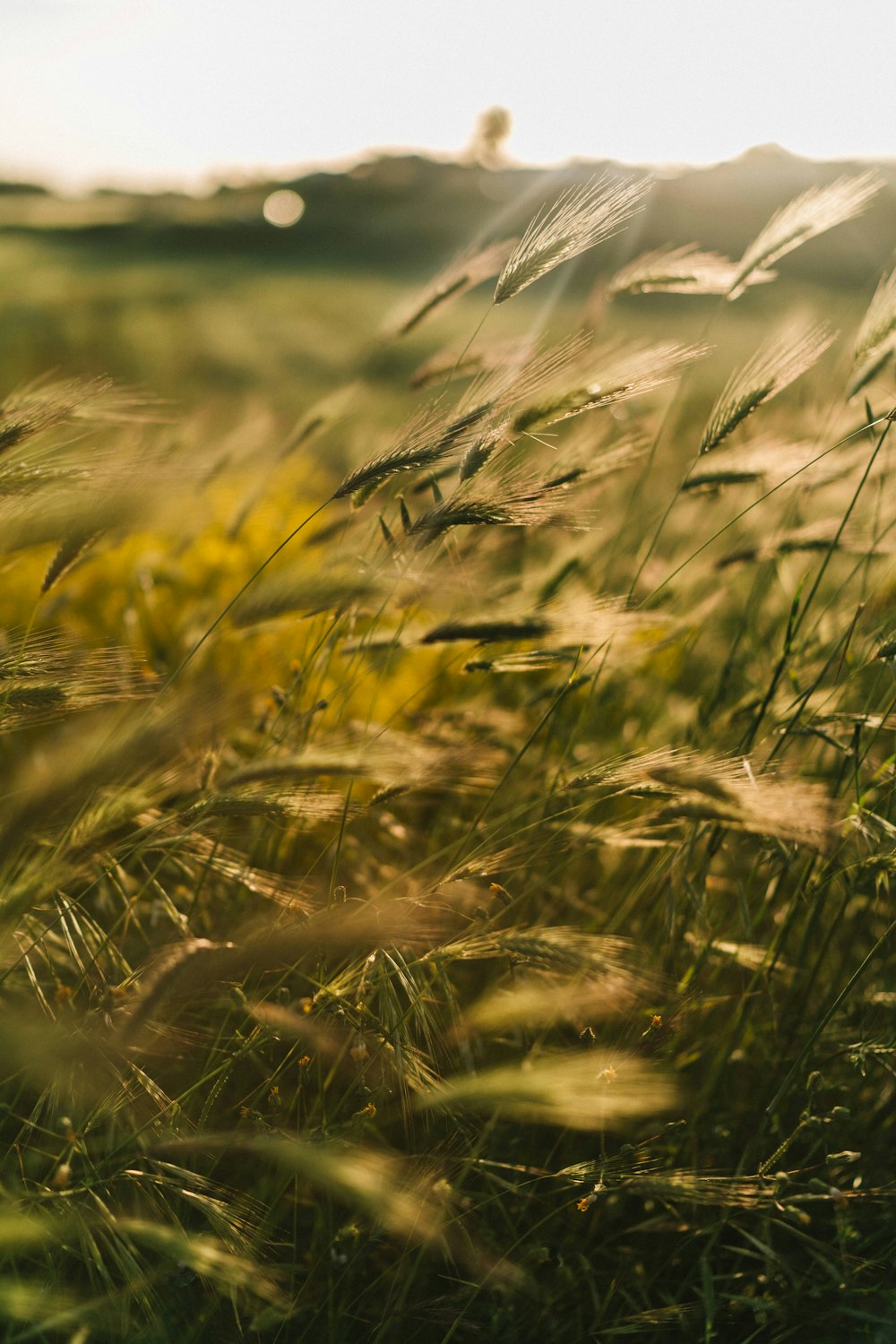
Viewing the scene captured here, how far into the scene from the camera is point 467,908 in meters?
1.15

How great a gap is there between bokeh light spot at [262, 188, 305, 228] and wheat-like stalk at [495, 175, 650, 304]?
12043 mm

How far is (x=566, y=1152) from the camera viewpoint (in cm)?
128

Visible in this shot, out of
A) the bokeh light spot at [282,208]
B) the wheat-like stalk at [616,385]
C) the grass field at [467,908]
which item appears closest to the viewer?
the grass field at [467,908]

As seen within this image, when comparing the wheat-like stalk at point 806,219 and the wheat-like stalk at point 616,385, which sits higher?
the wheat-like stalk at point 806,219

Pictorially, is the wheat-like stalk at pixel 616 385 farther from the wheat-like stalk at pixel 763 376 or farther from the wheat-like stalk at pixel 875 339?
the wheat-like stalk at pixel 875 339

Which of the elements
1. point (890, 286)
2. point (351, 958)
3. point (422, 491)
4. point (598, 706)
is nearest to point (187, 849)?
point (351, 958)

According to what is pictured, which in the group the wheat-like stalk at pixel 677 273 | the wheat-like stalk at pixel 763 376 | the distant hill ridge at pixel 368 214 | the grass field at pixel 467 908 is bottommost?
the grass field at pixel 467 908

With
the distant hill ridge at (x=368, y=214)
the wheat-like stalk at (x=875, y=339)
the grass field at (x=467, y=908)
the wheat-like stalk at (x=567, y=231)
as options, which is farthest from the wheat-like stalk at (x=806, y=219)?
the distant hill ridge at (x=368, y=214)

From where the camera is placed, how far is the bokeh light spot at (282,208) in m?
11.8

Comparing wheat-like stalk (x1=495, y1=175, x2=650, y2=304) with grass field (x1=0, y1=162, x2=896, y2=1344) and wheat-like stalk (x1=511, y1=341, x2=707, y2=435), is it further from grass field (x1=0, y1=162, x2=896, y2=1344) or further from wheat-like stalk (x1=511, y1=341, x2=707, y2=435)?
wheat-like stalk (x1=511, y1=341, x2=707, y2=435)

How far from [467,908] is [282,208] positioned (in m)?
12.6

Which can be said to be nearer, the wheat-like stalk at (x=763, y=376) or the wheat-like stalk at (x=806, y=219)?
the wheat-like stalk at (x=763, y=376)

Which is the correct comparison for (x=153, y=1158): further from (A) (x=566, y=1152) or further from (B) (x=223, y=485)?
(B) (x=223, y=485)

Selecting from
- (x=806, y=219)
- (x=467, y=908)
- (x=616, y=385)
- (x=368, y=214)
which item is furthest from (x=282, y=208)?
(x=467, y=908)
